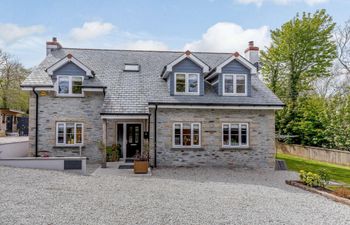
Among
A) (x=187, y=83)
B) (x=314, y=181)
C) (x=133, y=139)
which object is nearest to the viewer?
(x=314, y=181)

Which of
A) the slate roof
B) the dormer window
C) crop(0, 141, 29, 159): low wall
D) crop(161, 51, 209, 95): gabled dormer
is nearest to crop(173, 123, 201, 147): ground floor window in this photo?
the slate roof

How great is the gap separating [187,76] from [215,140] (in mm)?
4484

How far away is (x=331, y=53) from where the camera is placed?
34.0m

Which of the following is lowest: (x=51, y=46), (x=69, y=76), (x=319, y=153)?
(x=319, y=153)

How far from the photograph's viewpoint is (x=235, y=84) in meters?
18.5

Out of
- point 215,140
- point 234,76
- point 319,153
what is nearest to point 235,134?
point 215,140

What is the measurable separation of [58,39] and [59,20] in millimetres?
7389

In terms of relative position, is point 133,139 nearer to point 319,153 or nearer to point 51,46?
point 51,46

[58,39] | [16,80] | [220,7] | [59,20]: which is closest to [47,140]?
[59,20]

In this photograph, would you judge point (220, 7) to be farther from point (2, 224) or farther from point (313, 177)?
point (2, 224)

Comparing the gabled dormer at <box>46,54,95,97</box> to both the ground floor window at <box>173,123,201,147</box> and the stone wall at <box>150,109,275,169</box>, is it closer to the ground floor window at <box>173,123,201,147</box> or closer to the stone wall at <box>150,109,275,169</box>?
the stone wall at <box>150,109,275,169</box>

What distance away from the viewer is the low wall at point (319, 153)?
21.3m

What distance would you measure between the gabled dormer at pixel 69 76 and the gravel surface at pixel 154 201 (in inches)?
246

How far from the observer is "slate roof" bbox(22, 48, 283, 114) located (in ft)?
57.4
